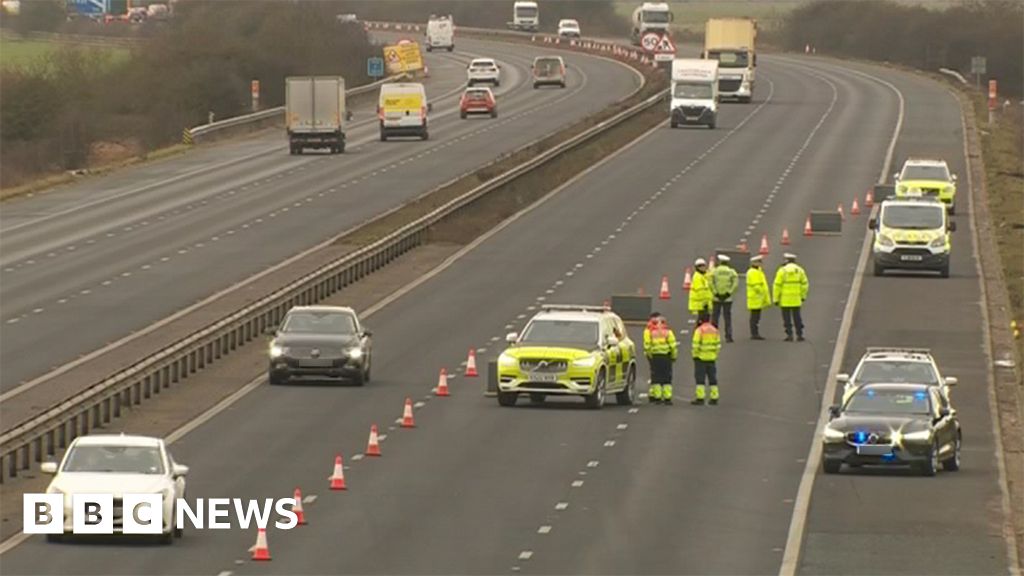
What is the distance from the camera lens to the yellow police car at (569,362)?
39.6m

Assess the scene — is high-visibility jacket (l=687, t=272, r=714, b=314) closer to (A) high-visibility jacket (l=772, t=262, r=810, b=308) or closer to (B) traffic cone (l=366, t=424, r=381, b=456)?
(A) high-visibility jacket (l=772, t=262, r=810, b=308)

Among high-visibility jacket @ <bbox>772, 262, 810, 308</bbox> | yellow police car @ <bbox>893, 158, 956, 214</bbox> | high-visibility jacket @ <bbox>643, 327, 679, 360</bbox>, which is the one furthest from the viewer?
yellow police car @ <bbox>893, 158, 956, 214</bbox>

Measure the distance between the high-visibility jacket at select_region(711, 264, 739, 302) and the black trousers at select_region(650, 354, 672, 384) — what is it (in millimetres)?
7233

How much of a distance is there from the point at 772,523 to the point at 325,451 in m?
7.56

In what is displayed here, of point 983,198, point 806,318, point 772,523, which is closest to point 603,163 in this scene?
point 983,198

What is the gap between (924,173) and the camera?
241ft

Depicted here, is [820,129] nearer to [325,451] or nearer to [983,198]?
[983,198]

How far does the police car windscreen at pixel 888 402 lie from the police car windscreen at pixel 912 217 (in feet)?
82.7

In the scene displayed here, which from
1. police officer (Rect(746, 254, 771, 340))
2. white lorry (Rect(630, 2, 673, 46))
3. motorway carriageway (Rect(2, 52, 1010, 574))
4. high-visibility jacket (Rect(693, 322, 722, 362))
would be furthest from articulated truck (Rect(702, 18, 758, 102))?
high-visibility jacket (Rect(693, 322, 722, 362))

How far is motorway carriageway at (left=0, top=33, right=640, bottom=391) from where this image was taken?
5291cm

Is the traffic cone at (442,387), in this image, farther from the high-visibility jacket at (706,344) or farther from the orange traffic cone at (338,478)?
the orange traffic cone at (338,478)

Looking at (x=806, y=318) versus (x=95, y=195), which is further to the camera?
(x=95, y=195)

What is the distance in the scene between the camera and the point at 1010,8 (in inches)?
6988

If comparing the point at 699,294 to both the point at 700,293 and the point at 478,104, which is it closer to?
the point at 700,293
